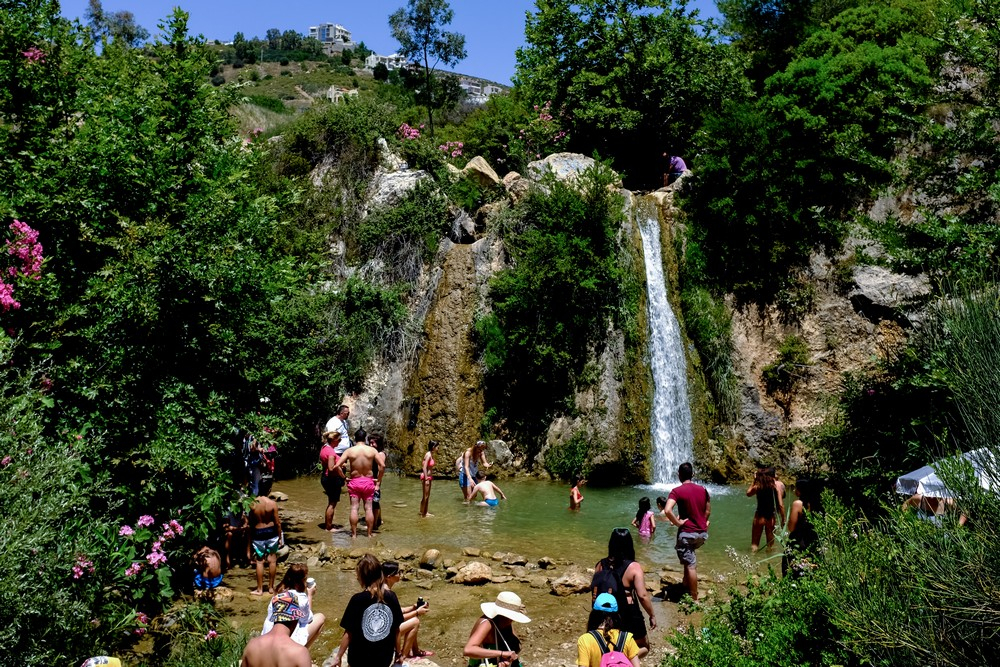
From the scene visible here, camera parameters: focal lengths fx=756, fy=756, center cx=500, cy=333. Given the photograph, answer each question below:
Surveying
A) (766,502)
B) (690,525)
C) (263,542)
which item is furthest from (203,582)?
(766,502)

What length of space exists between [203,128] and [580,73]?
1626 centimetres

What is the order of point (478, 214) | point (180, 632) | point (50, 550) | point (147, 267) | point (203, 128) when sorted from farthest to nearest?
point (478, 214) → point (203, 128) → point (147, 267) → point (180, 632) → point (50, 550)

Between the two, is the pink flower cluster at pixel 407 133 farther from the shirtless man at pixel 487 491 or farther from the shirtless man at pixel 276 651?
the shirtless man at pixel 276 651

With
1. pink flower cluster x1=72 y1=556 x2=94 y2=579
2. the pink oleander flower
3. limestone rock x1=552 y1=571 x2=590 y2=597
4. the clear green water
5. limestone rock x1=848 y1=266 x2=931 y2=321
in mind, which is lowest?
limestone rock x1=552 y1=571 x2=590 y2=597

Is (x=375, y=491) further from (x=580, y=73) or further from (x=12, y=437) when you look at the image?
(x=580, y=73)

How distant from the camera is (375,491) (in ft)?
42.1

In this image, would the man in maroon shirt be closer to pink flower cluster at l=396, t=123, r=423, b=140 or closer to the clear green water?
the clear green water

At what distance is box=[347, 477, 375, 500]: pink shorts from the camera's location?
12.5m

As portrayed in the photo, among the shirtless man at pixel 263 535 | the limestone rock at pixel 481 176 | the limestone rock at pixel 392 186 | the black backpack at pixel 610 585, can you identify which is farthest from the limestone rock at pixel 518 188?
the black backpack at pixel 610 585

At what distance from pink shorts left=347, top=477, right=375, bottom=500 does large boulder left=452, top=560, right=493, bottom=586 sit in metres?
2.66

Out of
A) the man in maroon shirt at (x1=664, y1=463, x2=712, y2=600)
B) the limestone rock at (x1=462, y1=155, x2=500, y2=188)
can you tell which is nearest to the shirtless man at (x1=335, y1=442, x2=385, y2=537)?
the man in maroon shirt at (x1=664, y1=463, x2=712, y2=600)

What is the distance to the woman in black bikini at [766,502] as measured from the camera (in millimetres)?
11273

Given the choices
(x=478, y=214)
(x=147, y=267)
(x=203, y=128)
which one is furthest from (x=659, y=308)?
(x=147, y=267)

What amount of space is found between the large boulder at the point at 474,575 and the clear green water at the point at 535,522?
1.21 meters
